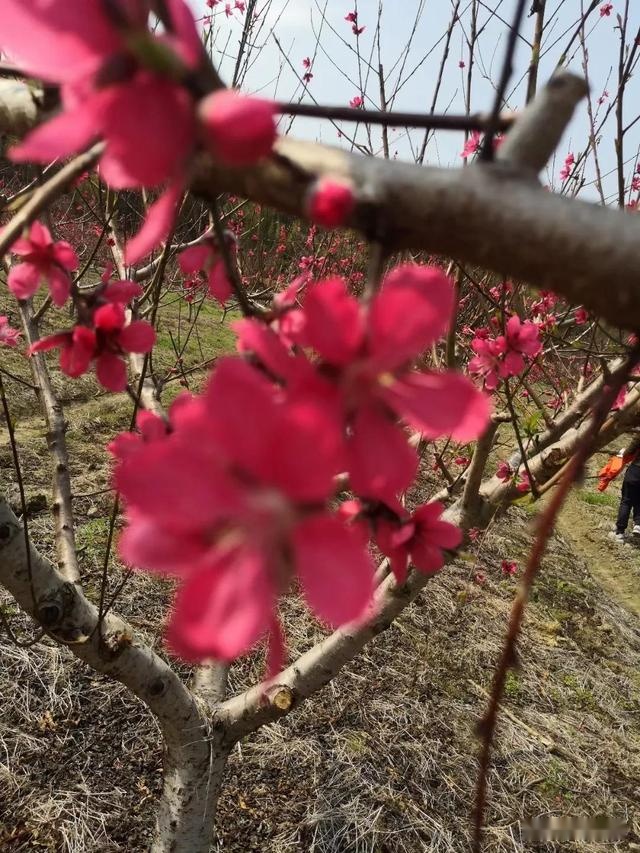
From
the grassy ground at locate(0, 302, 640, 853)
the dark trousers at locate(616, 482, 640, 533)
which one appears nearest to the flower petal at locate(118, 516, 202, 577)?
the grassy ground at locate(0, 302, 640, 853)

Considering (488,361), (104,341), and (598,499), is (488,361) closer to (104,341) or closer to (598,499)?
(104,341)

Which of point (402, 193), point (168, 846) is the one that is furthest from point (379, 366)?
point (168, 846)

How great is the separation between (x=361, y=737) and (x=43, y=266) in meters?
3.31

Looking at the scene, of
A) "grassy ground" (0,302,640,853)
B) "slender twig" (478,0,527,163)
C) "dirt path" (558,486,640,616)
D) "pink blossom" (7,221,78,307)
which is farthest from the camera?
"dirt path" (558,486,640,616)

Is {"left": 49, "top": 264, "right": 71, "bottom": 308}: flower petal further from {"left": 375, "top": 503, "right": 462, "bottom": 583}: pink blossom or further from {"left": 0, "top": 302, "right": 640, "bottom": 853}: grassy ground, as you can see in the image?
{"left": 0, "top": 302, "right": 640, "bottom": 853}: grassy ground

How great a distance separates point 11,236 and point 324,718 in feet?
11.4

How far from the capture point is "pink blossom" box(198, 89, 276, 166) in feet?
1.13

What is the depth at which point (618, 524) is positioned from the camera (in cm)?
753

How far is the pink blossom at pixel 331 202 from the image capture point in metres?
0.37

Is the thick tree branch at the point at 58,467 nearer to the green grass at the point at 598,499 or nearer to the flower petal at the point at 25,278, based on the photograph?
the flower petal at the point at 25,278

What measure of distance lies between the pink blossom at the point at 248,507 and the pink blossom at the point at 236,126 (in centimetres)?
12

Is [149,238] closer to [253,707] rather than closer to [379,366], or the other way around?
[379,366]

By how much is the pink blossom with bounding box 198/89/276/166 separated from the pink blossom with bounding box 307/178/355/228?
0.14 feet

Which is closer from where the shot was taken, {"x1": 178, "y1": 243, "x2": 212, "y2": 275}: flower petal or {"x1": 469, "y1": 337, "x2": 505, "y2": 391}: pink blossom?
{"x1": 178, "y1": 243, "x2": 212, "y2": 275}: flower petal
